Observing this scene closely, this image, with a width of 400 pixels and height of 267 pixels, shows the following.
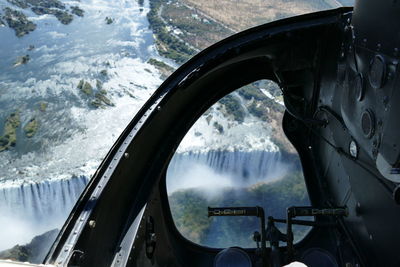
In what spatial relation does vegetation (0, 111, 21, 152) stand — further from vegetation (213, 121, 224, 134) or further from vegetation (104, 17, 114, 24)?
vegetation (104, 17, 114, 24)

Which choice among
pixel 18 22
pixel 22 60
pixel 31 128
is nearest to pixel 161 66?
pixel 22 60

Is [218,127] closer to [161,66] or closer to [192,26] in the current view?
[161,66]

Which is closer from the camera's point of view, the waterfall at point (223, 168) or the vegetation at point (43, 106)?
the waterfall at point (223, 168)

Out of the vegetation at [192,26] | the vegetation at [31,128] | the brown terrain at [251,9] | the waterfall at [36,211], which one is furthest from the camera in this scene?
the brown terrain at [251,9]

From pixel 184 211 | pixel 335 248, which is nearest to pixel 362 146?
pixel 335 248

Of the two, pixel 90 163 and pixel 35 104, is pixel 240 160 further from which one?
pixel 35 104

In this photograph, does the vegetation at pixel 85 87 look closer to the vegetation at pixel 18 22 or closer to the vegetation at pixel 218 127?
the vegetation at pixel 218 127

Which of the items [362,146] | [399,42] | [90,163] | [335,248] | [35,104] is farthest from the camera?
[35,104]

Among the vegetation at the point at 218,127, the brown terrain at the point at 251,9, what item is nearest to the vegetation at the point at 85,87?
the vegetation at the point at 218,127
